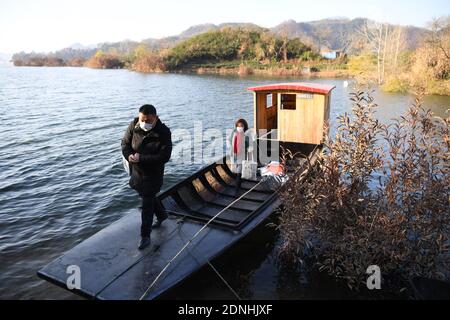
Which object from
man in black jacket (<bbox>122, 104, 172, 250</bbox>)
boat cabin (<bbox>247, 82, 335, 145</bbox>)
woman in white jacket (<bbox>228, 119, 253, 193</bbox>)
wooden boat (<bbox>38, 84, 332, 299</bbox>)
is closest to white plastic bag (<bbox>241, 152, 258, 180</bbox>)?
woman in white jacket (<bbox>228, 119, 253, 193</bbox>)

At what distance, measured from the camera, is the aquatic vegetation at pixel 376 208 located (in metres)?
5.82

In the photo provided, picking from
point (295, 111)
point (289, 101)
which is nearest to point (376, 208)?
point (295, 111)

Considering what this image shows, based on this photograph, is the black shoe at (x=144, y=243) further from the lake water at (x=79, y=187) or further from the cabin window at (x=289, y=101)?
the cabin window at (x=289, y=101)

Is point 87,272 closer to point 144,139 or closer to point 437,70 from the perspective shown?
point 144,139

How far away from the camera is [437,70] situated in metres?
31.9

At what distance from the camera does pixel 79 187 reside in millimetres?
12016

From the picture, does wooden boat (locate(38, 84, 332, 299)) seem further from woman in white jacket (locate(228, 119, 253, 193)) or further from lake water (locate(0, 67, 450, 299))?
woman in white jacket (locate(228, 119, 253, 193))

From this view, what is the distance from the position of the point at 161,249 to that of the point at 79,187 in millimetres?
7200

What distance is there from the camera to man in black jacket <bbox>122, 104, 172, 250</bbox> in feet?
17.7

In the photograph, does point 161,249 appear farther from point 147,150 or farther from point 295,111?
point 295,111

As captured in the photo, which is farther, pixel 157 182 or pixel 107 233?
pixel 107 233
